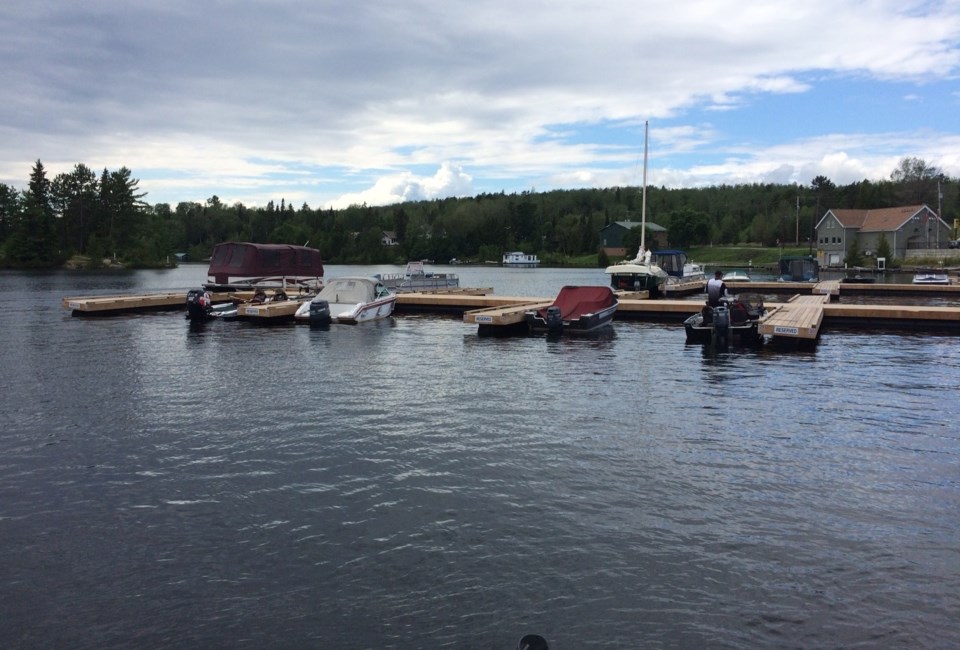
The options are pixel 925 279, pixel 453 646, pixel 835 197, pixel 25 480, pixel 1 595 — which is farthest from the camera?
pixel 835 197

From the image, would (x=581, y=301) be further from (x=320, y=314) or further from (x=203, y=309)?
(x=203, y=309)

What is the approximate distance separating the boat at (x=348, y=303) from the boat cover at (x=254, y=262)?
1027 centimetres

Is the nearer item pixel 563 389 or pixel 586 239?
pixel 563 389

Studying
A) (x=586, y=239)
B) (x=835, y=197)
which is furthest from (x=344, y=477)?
(x=586, y=239)

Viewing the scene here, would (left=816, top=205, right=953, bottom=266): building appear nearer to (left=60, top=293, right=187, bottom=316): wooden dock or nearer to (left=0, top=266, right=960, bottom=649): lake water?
(left=60, top=293, right=187, bottom=316): wooden dock

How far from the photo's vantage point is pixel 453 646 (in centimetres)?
710

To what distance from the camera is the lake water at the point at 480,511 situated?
298 inches

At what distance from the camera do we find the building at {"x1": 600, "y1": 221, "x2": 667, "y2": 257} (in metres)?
156

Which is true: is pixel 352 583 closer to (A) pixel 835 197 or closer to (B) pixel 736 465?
(B) pixel 736 465

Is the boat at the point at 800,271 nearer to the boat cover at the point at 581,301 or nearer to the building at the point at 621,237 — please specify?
the boat cover at the point at 581,301

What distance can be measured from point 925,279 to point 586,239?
121m

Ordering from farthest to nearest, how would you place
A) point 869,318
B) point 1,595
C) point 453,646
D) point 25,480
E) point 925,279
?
point 925,279 → point 869,318 → point 25,480 → point 1,595 → point 453,646

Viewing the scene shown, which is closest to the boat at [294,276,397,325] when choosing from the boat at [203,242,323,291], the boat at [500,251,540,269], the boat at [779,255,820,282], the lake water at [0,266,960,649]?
the boat at [203,242,323,291]

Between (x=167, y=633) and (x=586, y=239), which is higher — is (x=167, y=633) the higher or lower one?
the lower one
